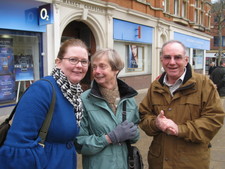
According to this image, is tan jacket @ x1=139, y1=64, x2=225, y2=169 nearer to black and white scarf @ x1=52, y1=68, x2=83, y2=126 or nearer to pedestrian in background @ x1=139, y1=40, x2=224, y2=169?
pedestrian in background @ x1=139, y1=40, x2=224, y2=169

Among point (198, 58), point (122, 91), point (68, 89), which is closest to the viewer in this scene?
point (68, 89)

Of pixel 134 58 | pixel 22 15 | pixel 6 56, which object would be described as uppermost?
pixel 22 15

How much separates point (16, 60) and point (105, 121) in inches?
244

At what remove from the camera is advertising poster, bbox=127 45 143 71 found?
12289 millimetres

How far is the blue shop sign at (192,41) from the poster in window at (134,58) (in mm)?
4601

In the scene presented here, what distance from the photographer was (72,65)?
1699 millimetres

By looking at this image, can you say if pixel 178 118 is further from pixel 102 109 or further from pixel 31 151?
pixel 31 151

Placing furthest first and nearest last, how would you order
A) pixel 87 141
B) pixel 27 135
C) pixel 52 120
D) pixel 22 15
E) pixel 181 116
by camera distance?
1. pixel 22 15
2. pixel 181 116
3. pixel 87 141
4. pixel 52 120
5. pixel 27 135

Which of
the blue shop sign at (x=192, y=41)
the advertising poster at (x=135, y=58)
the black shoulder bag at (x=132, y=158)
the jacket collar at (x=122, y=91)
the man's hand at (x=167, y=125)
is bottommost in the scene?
the black shoulder bag at (x=132, y=158)

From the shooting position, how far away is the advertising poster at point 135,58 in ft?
40.3

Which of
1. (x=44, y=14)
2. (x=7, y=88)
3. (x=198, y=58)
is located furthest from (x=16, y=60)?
(x=198, y=58)

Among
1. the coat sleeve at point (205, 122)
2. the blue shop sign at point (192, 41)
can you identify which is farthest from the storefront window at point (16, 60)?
the blue shop sign at point (192, 41)

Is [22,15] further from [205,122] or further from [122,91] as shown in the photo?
[205,122]

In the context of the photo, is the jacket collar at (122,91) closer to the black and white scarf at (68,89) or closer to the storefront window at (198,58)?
the black and white scarf at (68,89)
